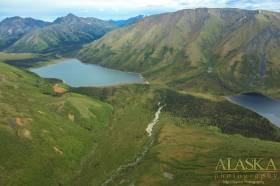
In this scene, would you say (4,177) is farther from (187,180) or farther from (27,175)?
(187,180)

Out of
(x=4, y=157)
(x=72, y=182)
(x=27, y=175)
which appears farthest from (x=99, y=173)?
(x=4, y=157)

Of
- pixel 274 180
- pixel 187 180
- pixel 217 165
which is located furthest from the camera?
pixel 217 165

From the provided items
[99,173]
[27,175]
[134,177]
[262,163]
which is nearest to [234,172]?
[262,163]

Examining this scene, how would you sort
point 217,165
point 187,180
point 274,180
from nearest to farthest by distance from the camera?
point 274,180 < point 187,180 < point 217,165

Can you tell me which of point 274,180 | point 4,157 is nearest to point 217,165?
point 274,180

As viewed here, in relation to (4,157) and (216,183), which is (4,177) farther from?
(216,183)

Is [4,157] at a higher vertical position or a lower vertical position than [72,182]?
higher

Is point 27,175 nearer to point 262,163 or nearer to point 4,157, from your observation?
point 4,157

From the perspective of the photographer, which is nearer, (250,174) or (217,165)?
(250,174)

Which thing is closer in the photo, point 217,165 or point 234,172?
point 234,172
